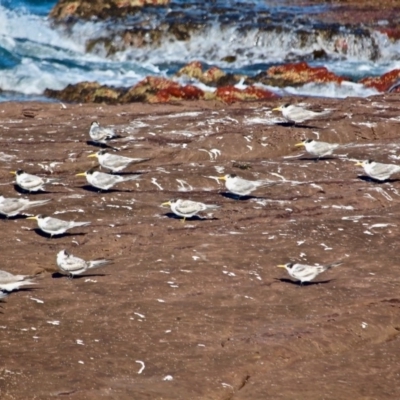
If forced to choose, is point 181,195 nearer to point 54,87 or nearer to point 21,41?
point 54,87

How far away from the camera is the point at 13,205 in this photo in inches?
709

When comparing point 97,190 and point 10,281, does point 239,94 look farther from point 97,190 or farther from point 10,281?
point 10,281

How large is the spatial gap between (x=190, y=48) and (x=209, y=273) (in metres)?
31.6

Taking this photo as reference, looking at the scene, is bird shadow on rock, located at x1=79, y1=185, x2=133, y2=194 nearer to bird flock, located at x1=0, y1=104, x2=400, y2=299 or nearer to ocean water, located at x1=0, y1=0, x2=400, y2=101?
bird flock, located at x1=0, y1=104, x2=400, y2=299

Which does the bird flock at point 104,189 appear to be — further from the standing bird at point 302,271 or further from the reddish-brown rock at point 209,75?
the reddish-brown rock at point 209,75

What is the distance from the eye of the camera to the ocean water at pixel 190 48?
4091cm

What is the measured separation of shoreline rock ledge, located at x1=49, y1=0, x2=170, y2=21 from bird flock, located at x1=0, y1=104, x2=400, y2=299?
27900 millimetres

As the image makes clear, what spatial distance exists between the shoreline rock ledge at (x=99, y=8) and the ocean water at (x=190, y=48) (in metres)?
0.82

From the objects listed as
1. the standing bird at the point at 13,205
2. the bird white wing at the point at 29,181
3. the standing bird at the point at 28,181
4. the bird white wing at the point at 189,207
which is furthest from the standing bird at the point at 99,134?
the bird white wing at the point at 189,207

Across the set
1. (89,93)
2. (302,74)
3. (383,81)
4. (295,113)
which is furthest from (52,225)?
(383,81)

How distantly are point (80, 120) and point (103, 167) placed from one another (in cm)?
539

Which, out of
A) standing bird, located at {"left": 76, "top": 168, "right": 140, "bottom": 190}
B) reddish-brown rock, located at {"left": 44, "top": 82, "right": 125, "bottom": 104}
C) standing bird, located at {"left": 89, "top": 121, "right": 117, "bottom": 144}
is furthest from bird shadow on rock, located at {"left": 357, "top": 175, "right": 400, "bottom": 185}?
reddish-brown rock, located at {"left": 44, "top": 82, "right": 125, "bottom": 104}

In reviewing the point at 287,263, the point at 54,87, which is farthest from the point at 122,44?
the point at 287,263

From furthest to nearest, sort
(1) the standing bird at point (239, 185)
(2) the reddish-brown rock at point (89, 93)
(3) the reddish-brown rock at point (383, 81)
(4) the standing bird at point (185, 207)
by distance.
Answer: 1. (3) the reddish-brown rock at point (383, 81)
2. (2) the reddish-brown rock at point (89, 93)
3. (1) the standing bird at point (239, 185)
4. (4) the standing bird at point (185, 207)
